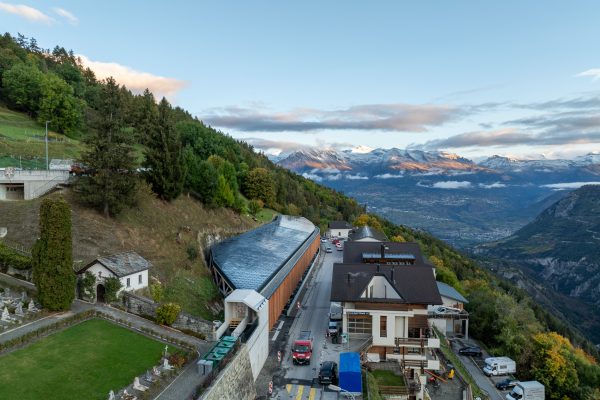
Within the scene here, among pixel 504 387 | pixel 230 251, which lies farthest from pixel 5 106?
pixel 504 387

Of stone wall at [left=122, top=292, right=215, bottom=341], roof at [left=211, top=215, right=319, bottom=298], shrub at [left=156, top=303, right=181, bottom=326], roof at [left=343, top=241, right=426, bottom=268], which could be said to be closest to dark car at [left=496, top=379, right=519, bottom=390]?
roof at [left=343, top=241, right=426, bottom=268]

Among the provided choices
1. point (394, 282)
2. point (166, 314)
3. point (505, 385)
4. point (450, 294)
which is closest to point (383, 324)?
point (394, 282)

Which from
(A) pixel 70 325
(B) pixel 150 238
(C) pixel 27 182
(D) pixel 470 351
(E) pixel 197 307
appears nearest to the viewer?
(A) pixel 70 325

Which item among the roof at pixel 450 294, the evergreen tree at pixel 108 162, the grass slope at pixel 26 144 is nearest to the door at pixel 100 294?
the evergreen tree at pixel 108 162

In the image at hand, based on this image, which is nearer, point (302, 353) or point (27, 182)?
point (302, 353)

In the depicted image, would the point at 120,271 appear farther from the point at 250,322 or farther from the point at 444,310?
the point at 444,310

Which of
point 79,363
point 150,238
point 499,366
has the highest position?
point 150,238

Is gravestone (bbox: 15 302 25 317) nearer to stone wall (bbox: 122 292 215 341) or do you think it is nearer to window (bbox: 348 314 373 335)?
stone wall (bbox: 122 292 215 341)

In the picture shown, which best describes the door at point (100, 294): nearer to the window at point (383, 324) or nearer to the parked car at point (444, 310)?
the window at point (383, 324)
